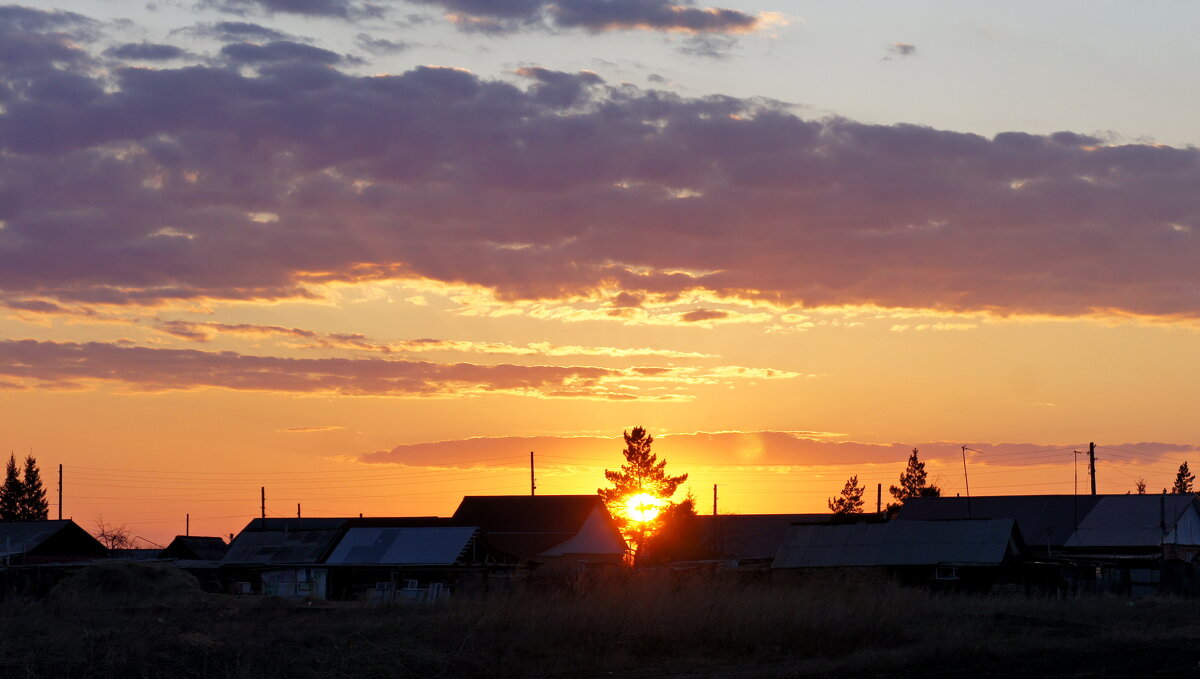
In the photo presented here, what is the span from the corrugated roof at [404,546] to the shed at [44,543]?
24973 mm

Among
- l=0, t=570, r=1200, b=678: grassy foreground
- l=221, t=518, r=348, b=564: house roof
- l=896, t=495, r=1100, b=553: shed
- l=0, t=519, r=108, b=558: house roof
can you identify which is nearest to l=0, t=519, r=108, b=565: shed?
l=0, t=519, r=108, b=558: house roof

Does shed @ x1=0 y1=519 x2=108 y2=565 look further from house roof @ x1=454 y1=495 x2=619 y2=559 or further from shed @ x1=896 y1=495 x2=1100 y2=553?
shed @ x1=896 y1=495 x2=1100 y2=553

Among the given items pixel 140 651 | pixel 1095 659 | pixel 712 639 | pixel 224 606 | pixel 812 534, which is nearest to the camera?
pixel 140 651

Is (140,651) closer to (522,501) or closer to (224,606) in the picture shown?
(224,606)

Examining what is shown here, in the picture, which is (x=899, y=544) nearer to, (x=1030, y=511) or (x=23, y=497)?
(x=1030, y=511)

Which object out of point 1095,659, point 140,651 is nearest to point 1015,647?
point 1095,659

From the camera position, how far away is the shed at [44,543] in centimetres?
7625

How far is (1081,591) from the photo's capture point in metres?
58.8

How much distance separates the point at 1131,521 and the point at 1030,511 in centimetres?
679

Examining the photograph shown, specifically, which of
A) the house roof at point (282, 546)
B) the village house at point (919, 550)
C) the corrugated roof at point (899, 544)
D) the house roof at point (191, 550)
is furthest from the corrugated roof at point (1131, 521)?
the house roof at point (191, 550)

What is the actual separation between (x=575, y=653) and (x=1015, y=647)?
1099 cm

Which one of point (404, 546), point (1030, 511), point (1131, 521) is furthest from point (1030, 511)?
point (404, 546)

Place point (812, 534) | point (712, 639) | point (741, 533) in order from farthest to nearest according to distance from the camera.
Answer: point (741, 533) < point (812, 534) < point (712, 639)

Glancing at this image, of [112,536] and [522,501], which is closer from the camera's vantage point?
[522,501]
